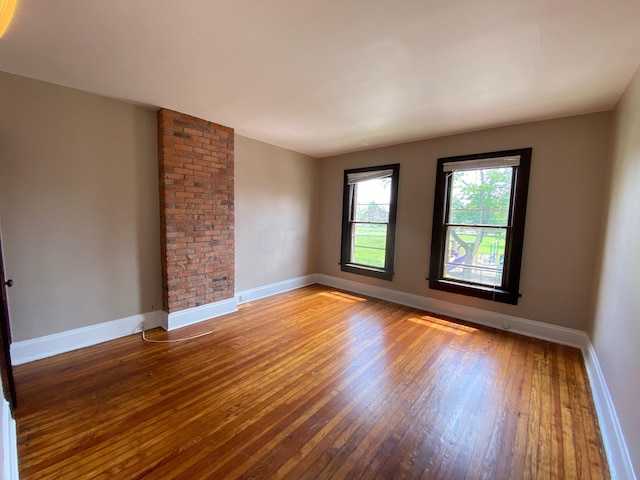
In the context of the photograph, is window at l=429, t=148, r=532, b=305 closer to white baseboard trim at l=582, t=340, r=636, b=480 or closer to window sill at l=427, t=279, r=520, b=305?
window sill at l=427, t=279, r=520, b=305

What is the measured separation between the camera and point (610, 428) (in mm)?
1669

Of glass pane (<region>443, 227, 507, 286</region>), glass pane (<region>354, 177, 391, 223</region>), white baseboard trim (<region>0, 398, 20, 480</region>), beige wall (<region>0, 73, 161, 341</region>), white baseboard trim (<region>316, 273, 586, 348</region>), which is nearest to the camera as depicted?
white baseboard trim (<region>0, 398, 20, 480</region>)

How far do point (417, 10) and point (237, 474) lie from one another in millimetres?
2714

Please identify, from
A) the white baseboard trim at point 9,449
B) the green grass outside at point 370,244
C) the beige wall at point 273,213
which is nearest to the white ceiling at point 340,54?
the beige wall at point 273,213

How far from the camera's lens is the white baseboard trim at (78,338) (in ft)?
7.88

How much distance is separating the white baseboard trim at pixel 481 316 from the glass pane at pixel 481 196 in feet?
3.94

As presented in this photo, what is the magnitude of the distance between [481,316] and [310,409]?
2.76 meters

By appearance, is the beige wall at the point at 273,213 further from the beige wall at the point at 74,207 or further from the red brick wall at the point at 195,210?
the beige wall at the point at 74,207

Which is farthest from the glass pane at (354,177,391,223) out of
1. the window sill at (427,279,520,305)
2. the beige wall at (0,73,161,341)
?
the beige wall at (0,73,161,341)

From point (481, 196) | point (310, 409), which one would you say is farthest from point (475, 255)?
point (310, 409)

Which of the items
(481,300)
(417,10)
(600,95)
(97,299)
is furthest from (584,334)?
(97,299)

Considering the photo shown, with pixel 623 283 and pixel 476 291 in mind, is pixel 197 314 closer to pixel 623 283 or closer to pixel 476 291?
pixel 476 291

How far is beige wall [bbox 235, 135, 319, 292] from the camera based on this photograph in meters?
4.05

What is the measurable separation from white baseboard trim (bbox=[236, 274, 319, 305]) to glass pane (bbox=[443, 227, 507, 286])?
8.41ft
